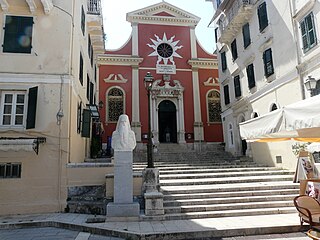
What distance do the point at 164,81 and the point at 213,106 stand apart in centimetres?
415

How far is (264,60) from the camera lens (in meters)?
12.7

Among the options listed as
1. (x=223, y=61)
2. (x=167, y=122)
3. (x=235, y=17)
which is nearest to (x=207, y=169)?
(x=167, y=122)

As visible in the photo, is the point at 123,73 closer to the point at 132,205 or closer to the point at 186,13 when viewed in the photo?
the point at 186,13

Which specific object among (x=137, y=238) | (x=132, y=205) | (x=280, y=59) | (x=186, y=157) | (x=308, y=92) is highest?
(x=280, y=59)

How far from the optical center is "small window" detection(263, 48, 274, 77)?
12.2 metres

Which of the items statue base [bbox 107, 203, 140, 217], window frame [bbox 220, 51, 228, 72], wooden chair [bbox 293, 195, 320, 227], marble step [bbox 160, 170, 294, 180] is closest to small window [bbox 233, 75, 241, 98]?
window frame [bbox 220, 51, 228, 72]

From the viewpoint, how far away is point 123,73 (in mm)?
18922

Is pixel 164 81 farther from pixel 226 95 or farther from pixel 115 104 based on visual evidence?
pixel 226 95

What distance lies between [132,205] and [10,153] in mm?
4529

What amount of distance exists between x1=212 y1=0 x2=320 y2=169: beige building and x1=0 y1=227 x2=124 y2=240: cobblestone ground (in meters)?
8.47

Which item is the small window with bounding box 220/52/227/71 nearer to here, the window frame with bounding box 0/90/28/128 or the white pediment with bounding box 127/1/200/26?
the white pediment with bounding box 127/1/200/26

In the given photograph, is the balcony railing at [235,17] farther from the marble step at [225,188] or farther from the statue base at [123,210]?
the statue base at [123,210]

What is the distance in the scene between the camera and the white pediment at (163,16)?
65.2 feet

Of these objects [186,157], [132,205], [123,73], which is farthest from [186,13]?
[132,205]
